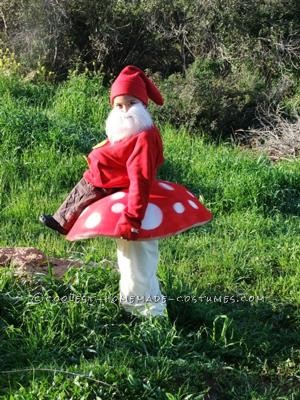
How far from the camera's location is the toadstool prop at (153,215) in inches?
149

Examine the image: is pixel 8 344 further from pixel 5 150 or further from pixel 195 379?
pixel 5 150

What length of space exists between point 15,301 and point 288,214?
337 centimetres

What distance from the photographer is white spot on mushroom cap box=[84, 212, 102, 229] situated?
3.81 m

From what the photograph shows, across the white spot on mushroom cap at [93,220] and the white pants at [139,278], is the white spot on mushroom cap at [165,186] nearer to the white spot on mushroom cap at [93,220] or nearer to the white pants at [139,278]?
the white pants at [139,278]

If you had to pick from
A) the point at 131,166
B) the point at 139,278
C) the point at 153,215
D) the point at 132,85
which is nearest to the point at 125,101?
the point at 132,85

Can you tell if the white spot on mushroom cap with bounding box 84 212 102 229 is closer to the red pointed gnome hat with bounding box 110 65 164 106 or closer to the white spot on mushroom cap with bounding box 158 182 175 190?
the white spot on mushroom cap with bounding box 158 182 175 190

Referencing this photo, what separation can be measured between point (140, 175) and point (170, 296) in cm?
116

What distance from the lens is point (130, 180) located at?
12.5 ft

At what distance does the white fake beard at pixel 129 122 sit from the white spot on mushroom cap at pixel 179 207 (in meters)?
0.50

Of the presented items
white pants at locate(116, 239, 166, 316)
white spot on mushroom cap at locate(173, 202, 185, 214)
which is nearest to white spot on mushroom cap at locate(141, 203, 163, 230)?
white spot on mushroom cap at locate(173, 202, 185, 214)

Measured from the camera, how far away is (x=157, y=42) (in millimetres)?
11367

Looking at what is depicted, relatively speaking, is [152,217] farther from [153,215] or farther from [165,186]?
[165,186]

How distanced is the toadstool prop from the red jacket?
0.29 ft

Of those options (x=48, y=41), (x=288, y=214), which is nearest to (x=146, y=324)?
(x=288, y=214)
